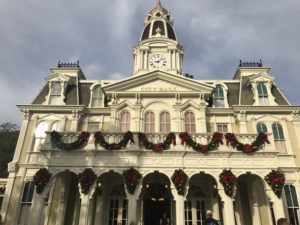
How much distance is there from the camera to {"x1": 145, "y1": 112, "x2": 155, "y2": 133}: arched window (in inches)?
810

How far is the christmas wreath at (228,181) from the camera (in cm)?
1543

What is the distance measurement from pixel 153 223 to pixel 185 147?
612 cm

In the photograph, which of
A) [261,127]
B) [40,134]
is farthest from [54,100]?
[261,127]

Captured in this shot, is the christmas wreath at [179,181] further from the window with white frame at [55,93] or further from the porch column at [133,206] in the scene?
the window with white frame at [55,93]

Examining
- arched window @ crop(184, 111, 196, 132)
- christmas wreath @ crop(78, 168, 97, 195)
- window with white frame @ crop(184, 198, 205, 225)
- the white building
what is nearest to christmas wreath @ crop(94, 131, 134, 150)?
the white building

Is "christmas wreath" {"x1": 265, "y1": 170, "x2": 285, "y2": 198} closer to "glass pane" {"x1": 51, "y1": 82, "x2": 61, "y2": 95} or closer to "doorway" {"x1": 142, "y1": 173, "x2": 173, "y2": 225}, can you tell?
"doorway" {"x1": 142, "y1": 173, "x2": 173, "y2": 225}

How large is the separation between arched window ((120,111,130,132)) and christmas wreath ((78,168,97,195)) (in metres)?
5.57

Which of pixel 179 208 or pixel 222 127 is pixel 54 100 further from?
pixel 222 127

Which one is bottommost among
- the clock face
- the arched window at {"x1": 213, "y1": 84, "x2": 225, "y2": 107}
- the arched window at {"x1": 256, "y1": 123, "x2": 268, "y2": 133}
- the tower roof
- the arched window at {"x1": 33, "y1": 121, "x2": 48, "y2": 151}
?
the arched window at {"x1": 33, "y1": 121, "x2": 48, "y2": 151}

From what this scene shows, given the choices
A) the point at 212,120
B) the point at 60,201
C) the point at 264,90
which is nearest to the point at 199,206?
the point at 212,120

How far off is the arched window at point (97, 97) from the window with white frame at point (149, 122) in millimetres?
4353

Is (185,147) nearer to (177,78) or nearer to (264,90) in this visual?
(177,78)

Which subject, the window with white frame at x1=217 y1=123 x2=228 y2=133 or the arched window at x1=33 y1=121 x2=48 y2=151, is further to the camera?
the window with white frame at x1=217 y1=123 x2=228 y2=133

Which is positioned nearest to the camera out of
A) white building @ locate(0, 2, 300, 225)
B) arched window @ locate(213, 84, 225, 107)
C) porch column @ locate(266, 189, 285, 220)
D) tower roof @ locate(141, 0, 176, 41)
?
porch column @ locate(266, 189, 285, 220)
